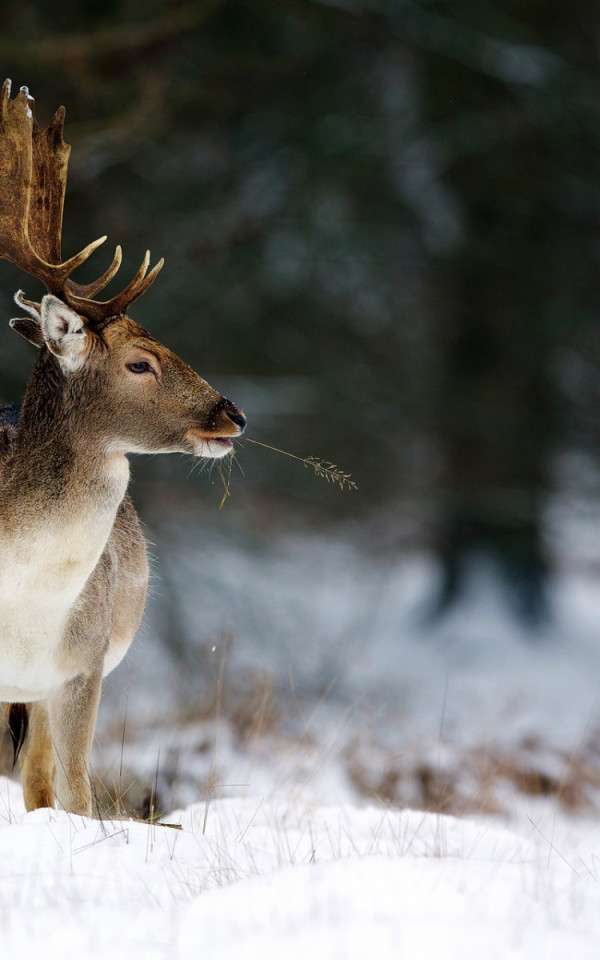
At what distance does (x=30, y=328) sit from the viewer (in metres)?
4.23

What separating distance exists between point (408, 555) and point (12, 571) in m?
15.3

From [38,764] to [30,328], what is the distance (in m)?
1.68

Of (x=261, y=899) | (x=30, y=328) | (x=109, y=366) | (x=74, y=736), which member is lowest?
(x=261, y=899)

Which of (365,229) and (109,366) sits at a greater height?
(365,229)

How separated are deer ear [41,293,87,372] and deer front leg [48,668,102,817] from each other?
3.67 feet

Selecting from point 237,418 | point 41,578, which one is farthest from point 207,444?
point 41,578

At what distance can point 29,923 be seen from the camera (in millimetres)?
2949

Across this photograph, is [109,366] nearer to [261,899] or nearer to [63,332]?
[63,332]

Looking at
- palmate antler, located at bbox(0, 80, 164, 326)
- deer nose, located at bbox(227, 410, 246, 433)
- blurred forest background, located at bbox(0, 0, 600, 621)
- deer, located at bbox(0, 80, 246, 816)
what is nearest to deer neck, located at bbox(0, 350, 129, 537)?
deer, located at bbox(0, 80, 246, 816)

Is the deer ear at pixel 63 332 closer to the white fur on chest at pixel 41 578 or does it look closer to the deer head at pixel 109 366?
the deer head at pixel 109 366

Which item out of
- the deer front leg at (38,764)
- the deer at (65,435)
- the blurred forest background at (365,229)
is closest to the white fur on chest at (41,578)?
the deer at (65,435)

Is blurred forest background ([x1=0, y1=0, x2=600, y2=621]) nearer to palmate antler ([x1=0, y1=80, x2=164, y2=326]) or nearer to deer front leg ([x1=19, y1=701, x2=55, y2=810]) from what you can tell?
palmate antler ([x1=0, y1=80, x2=164, y2=326])

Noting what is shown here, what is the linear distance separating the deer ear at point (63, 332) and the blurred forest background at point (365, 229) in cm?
511

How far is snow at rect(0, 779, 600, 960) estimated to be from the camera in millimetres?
2766
